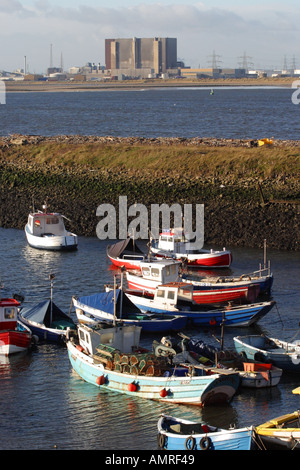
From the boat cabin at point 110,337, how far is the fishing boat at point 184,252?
46.1 ft

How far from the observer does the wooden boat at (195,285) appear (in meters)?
35.7

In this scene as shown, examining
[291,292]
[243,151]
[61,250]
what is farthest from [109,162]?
[291,292]

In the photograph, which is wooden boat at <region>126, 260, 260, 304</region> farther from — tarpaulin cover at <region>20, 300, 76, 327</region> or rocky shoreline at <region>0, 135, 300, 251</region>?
rocky shoreline at <region>0, 135, 300, 251</region>

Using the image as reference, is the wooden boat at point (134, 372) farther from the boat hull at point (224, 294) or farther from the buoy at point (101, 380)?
the boat hull at point (224, 294)

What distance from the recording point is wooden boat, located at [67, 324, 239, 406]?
1000 inches

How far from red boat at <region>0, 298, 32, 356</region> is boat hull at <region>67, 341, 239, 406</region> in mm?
4864

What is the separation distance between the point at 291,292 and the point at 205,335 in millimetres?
7598

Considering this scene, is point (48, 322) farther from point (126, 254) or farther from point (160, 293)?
point (126, 254)

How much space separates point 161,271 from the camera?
3747 cm

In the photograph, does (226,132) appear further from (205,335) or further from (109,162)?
(205,335)

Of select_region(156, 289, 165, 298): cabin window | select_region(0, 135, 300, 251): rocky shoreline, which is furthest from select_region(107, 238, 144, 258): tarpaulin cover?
select_region(156, 289, 165, 298): cabin window

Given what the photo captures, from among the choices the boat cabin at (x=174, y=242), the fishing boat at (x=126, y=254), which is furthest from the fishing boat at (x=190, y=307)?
the boat cabin at (x=174, y=242)
